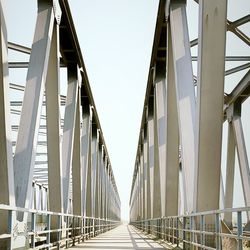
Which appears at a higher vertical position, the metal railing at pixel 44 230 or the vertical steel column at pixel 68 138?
the vertical steel column at pixel 68 138

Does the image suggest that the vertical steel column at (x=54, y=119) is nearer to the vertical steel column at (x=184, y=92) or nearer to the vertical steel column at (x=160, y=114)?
the vertical steel column at (x=184, y=92)

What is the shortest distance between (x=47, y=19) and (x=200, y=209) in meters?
5.74

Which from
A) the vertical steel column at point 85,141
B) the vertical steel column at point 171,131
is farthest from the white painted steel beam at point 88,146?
the vertical steel column at point 171,131

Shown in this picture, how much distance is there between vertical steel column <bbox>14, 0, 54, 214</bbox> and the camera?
8.39 meters

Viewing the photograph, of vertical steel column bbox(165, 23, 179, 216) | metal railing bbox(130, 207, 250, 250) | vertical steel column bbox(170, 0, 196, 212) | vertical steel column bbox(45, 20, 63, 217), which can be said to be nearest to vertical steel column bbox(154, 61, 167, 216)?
vertical steel column bbox(165, 23, 179, 216)

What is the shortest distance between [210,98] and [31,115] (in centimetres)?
379

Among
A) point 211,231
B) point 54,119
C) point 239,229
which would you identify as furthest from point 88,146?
point 239,229

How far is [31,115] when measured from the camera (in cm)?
922

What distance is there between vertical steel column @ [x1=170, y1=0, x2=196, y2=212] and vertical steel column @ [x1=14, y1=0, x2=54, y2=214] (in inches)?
127

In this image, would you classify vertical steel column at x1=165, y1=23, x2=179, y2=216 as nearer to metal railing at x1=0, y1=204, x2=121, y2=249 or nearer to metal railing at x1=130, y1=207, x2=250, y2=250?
metal railing at x1=130, y1=207, x2=250, y2=250

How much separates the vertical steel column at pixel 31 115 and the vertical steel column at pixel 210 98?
10.8 ft

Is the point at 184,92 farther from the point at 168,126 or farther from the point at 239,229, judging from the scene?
the point at 239,229

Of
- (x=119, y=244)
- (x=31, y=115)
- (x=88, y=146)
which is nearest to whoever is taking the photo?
(x=31, y=115)

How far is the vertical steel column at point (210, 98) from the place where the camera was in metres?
7.71
